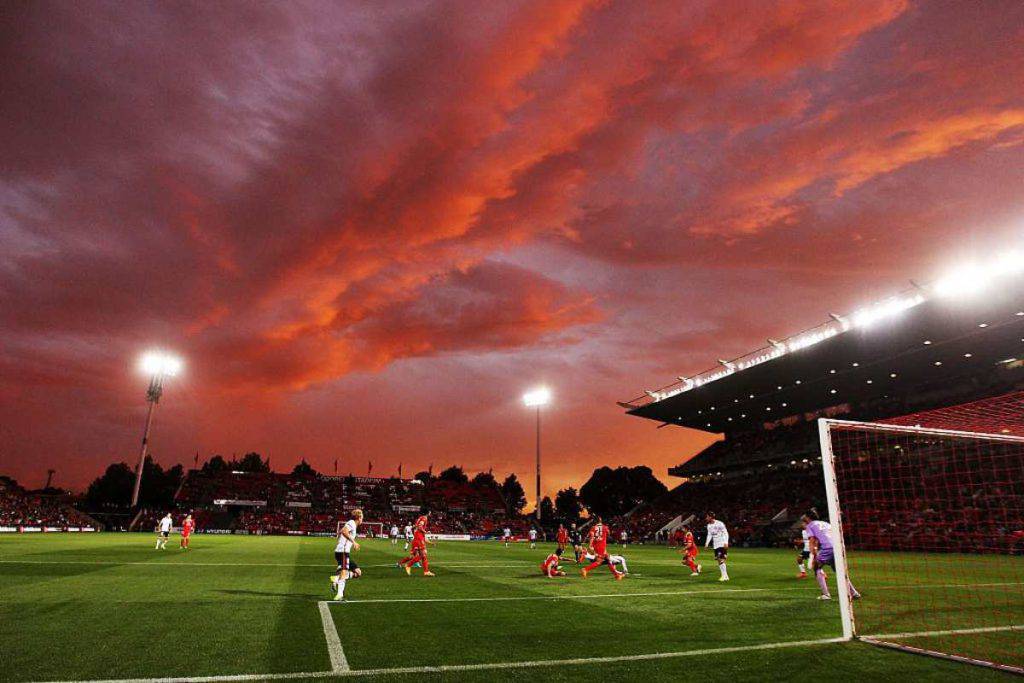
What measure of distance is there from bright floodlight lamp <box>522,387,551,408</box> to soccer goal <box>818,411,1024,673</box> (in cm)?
2750

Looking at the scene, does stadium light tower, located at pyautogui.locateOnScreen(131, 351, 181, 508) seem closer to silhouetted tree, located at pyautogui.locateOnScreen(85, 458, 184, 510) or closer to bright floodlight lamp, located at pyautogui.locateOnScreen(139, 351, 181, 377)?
bright floodlight lamp, located at pyautogui.locateOnScreen(139, 351, 181, 377)

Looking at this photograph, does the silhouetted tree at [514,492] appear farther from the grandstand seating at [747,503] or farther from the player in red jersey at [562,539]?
the player in red jersey at [562,539]

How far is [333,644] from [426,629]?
163 cm

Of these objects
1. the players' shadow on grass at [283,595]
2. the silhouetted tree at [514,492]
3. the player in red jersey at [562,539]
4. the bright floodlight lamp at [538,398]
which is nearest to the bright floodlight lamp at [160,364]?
the bright floodlight lamp at [538,398]

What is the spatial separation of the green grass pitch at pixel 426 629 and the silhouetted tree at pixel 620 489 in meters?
104

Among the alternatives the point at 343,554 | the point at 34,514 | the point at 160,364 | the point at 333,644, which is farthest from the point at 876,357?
the point at 34,514

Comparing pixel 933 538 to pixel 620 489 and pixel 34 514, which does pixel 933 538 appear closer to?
pixel 34 514

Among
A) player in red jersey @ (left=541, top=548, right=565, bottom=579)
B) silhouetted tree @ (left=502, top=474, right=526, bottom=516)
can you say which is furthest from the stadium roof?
silhouetted tree @ (left=502, top=474, right=526, bottom=516)

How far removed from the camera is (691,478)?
70.1 m

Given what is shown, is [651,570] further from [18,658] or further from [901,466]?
[901,466]

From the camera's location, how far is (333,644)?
7.70 meters

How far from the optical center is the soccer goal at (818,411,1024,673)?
857 cm

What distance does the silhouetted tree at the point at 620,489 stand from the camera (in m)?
116

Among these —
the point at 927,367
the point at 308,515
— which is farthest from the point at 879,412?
the point at 308,515
